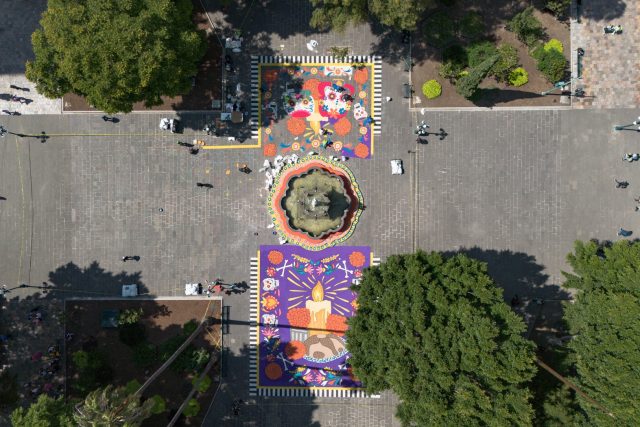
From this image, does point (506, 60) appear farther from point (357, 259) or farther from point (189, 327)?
point (189, 327)

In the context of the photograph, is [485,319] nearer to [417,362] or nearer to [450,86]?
[417,362]

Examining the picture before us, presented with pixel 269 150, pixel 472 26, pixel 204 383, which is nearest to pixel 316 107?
pixel 269 150

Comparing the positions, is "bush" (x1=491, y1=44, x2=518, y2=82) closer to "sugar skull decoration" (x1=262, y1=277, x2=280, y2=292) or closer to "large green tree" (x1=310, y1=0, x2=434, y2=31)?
"large green tree" (x1=310, y1=0, x2=434, y2=31)

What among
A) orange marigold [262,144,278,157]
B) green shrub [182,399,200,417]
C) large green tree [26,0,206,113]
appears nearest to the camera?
large green tree [26,0,206,113]

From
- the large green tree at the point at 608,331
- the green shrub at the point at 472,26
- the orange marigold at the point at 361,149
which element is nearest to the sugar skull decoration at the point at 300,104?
the orange marigold at the point at 361,149

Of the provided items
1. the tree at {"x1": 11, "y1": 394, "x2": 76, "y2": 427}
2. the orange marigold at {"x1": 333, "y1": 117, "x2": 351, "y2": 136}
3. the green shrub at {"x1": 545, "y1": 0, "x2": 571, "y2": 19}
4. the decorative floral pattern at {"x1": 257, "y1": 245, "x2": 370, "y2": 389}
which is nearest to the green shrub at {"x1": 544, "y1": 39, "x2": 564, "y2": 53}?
the green shrub at {"x1": 545, "y1": 0, "x2": 571, "y2": 19}
